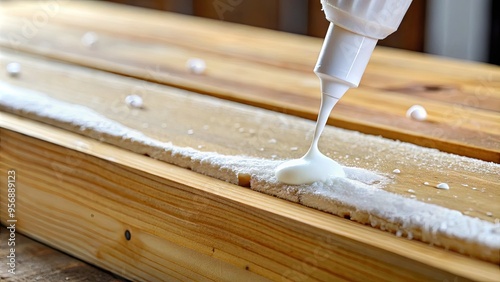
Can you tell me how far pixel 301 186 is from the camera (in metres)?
0.66

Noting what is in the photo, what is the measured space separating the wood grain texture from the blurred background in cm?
84

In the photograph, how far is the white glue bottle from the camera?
0.61 metres

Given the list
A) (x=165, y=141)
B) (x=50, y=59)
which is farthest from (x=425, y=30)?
(x=165, y=141)

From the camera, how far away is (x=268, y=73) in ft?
3.80

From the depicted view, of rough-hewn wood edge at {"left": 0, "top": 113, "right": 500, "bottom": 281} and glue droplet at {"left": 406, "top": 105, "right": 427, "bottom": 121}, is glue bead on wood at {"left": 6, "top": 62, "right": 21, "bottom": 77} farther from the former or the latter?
glue droplet at {"left": 406, "top": 105, "right": 427, "bottom": 121}

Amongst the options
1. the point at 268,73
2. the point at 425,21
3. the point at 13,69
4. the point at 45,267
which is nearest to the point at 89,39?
the point at 13,69

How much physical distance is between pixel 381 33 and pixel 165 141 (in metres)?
0.28

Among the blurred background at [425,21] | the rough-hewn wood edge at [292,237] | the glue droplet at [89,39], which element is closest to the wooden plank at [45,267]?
the rough-hewn wood edge at [292,237]

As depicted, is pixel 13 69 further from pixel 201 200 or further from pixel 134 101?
pixel 201 200

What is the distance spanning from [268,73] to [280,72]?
2 centimetres

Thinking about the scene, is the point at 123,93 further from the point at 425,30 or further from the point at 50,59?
the point at 425,30

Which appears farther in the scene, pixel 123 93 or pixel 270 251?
pixel 123 93

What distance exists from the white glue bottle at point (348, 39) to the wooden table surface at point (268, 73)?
12 centimetres

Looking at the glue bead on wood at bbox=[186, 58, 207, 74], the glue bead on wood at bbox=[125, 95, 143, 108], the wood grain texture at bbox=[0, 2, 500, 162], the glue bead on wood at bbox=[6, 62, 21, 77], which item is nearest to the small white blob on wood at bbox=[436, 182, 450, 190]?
the wood grain texture at bbox=[0, 2, 500, 162]
